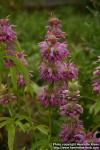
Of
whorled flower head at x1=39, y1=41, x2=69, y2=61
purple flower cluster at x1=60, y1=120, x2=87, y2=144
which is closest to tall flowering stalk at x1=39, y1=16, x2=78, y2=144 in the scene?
whorled flower head at x1=39, y1=41, x2=69, y2=61

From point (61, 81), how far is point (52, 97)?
118mm

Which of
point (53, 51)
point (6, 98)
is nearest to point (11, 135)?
point (6, 98)

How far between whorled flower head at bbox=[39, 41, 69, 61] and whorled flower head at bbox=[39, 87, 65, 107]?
9.9 inches

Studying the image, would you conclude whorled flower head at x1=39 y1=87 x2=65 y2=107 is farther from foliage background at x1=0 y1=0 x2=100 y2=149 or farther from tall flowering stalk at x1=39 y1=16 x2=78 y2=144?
foliage background at x1=0 y1=0 x2=100 y2=149

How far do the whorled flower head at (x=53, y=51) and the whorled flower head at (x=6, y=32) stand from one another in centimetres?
24

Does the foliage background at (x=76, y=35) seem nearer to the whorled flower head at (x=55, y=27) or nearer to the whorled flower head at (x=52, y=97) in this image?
the whorled flower head at (x=52, y=97)

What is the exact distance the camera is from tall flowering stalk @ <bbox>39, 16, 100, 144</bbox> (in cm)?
302

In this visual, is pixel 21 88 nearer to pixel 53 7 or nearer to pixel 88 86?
pixel 88 86

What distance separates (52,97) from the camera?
10.4 ft

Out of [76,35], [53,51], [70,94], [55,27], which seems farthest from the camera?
[76,35]

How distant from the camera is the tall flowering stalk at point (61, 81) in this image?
302 centimetres

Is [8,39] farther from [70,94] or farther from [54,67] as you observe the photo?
[70,94]

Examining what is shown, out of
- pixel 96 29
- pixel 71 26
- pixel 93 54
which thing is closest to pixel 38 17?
pixel 71 26

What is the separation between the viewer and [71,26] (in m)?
10.3
